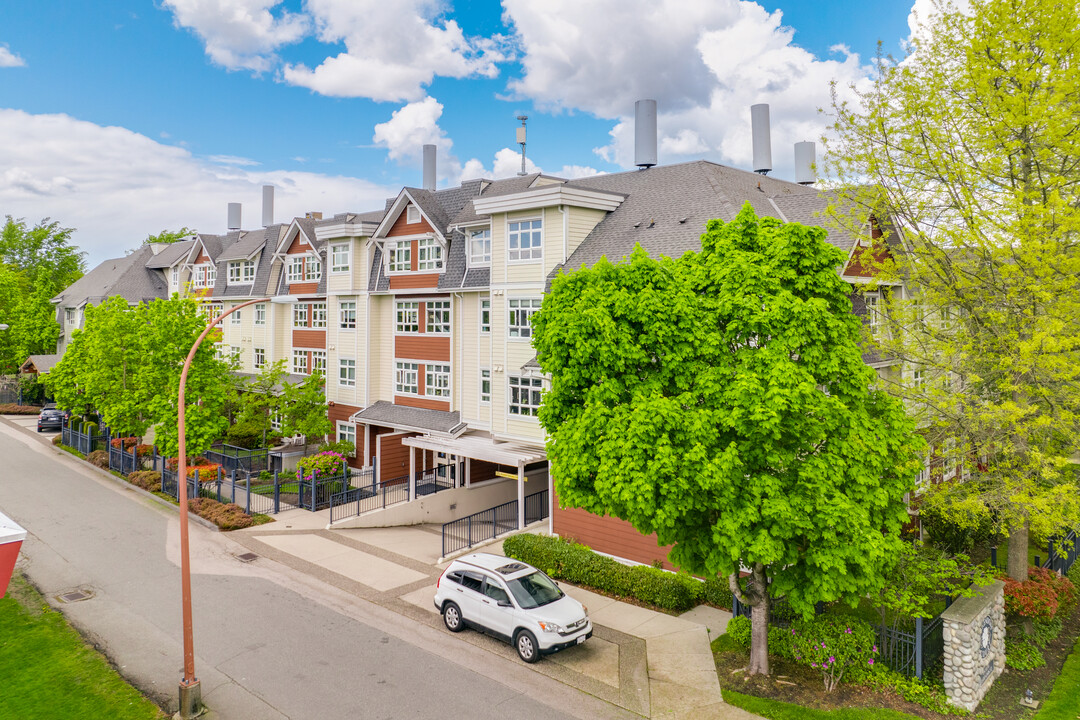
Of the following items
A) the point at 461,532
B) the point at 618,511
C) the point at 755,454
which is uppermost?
the point at 755,454

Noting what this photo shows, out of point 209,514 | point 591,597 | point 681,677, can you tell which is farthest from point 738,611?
point 209,514

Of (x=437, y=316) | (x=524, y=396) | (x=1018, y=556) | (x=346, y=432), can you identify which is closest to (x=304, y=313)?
(x=346, y=432)

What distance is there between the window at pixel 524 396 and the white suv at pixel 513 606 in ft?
29.2

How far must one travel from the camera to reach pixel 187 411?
27688 mm

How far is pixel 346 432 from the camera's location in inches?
1400

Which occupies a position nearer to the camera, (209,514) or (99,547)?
(99,547)

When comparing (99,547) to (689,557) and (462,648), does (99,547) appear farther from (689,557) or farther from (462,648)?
(689,557)

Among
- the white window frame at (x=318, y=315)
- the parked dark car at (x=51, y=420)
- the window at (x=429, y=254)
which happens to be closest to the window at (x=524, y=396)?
the window at (x=429, y=254)

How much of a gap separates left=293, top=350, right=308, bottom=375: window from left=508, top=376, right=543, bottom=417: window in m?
18.5

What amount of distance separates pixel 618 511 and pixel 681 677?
13.5 feet

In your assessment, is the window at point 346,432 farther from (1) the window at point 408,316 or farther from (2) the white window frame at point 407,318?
(1) the window at point 408,316

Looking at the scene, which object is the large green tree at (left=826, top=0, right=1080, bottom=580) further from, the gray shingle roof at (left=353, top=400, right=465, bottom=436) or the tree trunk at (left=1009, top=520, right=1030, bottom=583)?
the gray shingle roof at (left=353, top=400, right=465, bottom=436)

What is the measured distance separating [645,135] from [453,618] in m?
22.8

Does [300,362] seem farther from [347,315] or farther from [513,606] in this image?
[513,606]
